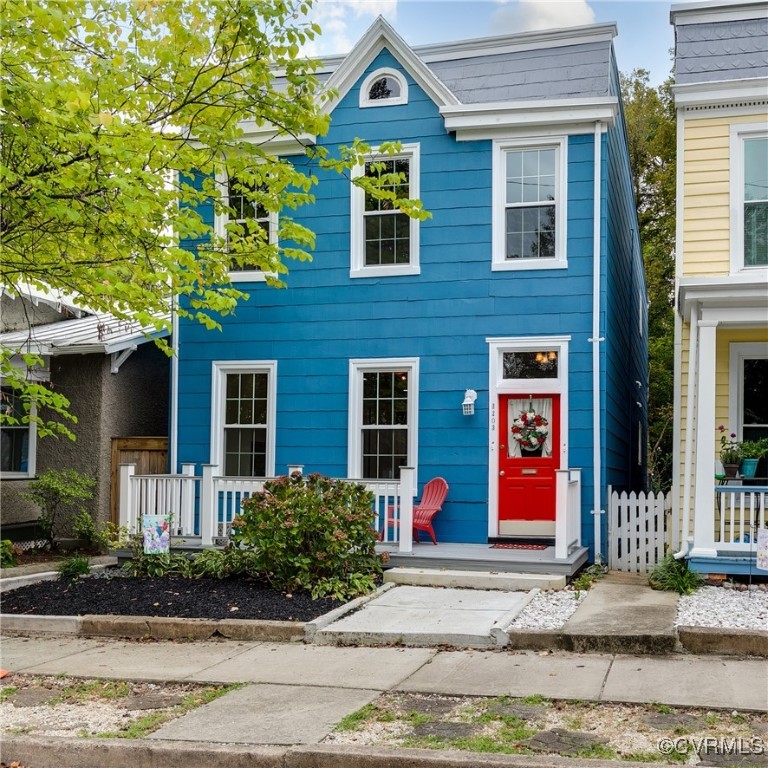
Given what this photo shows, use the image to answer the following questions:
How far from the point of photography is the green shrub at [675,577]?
9.81 meters

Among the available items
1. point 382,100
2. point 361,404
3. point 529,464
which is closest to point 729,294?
point 529,464

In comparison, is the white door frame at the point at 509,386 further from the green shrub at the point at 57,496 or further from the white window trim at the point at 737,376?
the green shrub at the point at 57,496

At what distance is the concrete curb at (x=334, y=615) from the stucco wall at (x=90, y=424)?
18.3ft

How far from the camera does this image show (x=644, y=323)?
21.8 m

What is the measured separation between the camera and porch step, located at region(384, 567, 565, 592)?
10.2 m

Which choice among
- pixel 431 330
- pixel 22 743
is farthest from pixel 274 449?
pixel 22 743

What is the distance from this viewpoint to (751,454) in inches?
420

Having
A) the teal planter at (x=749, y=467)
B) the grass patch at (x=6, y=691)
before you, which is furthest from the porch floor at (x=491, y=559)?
the grass patch at (x=6, y=691)

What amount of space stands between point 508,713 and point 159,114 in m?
6.65

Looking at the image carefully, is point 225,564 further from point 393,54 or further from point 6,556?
point 393,54

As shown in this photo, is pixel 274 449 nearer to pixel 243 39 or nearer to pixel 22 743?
pixel 243 39

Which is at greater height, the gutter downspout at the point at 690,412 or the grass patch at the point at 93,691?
the gutter downspout at the point at 690,412

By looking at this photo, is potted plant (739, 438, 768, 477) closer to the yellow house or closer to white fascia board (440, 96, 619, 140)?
the yellow house

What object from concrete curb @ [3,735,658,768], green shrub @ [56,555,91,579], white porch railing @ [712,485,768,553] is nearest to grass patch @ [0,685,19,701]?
concrete curb @ [3,735,658,768]
